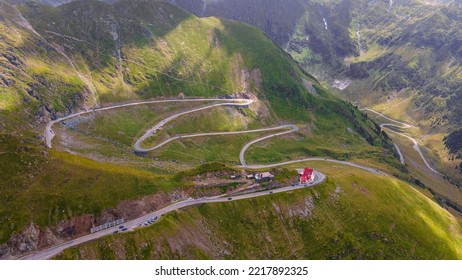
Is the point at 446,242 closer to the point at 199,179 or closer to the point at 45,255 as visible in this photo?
the point at 199,179

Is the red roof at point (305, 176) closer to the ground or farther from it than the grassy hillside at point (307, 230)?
farther from it

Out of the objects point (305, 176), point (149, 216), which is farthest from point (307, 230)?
point (149, 216)

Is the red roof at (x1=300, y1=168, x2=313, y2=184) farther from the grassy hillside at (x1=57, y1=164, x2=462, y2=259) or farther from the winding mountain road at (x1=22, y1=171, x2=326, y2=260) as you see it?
the grassy hillside at (x1=57, y1=164, x2=462, y2=259)

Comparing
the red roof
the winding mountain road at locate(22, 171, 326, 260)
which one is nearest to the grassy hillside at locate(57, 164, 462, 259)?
the winding mountain road at locate(22, 171, 326, 260)

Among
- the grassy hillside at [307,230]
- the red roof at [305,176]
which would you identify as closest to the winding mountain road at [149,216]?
the grassy hillside at [307,230]

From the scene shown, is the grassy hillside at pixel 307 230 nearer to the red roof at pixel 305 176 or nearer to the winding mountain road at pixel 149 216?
the winding mountain road at pixel 149 216

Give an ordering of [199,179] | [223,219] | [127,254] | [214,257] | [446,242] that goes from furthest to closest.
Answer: [446,242] < [199,179] < [223,219] < [214,257] < [127,254]

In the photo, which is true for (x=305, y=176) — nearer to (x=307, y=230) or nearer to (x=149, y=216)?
(x=307, y=230)
